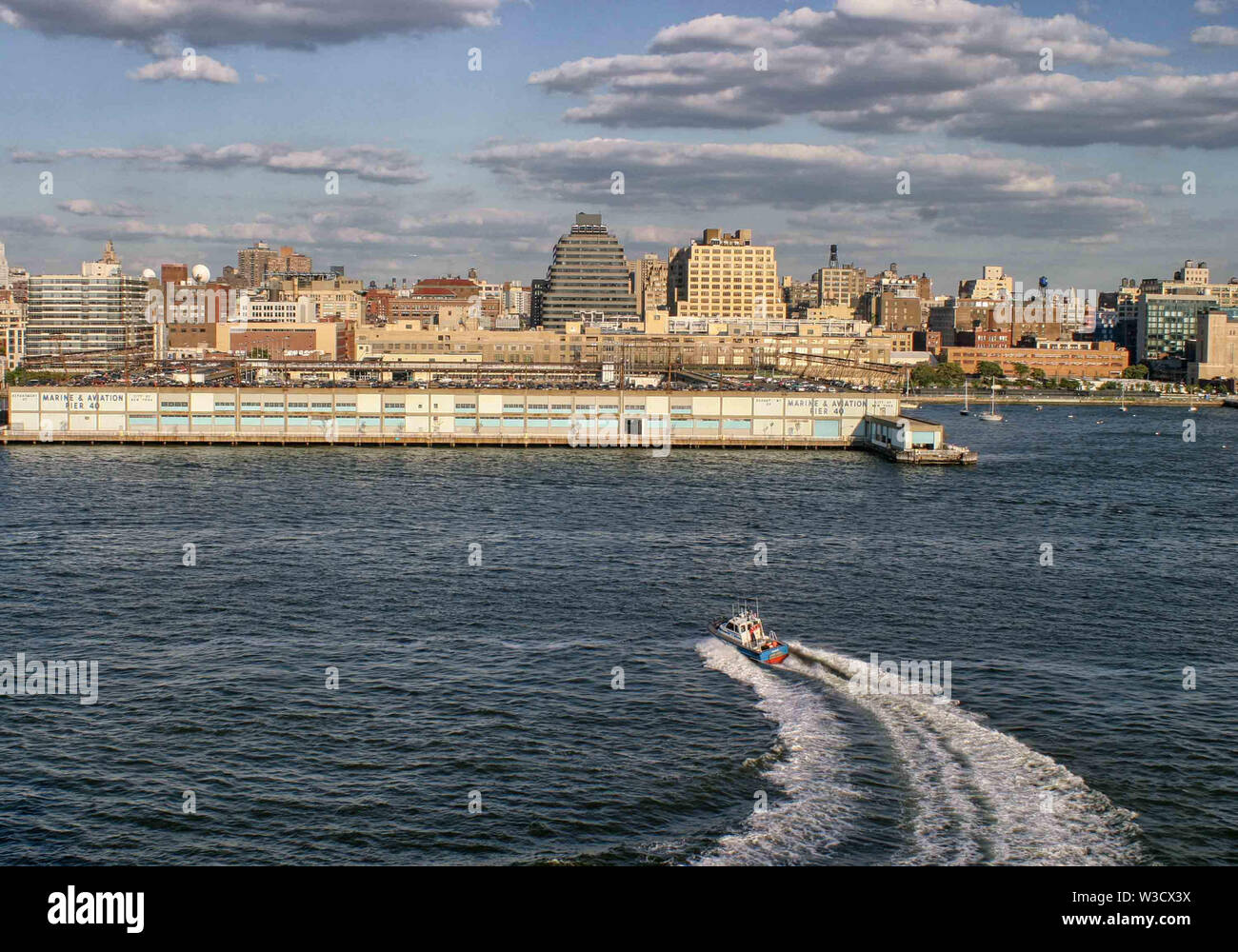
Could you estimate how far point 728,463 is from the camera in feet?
270

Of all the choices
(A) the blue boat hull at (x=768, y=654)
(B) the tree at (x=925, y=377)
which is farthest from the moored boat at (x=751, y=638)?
(B) the tree at (x=925, y=377)

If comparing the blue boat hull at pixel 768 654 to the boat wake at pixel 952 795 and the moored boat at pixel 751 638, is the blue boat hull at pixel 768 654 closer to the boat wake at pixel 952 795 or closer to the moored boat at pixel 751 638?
the moored boat at pixel 751 638

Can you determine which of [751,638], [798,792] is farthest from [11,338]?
[798,792]

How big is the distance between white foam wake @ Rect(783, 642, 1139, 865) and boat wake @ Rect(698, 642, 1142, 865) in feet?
0.06

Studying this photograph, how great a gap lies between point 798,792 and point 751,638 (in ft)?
33.0

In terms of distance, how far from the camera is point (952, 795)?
22.7m

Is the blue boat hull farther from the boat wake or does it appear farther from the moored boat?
the boat wake

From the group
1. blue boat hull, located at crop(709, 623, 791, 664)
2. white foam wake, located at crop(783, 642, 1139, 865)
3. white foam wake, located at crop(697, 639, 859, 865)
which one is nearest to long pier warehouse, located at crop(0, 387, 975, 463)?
blue boat hull, located at crop(709, 623, 791, 664)

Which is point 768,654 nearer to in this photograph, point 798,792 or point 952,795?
point 798,792
